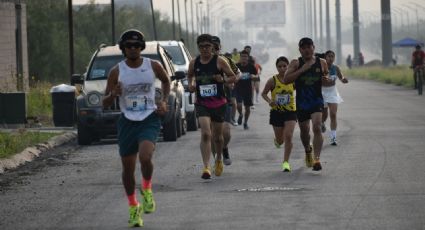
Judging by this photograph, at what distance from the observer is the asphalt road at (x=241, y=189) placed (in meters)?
11.4

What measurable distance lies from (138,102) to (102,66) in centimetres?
1203

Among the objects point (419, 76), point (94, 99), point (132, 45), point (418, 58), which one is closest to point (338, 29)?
point (419, 76)

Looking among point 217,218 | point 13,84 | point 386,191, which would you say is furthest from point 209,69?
point 13,84

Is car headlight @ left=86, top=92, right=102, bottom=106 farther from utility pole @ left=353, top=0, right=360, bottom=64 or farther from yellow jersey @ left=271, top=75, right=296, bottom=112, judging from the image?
utility pole @ left=353, top=0, right=360, bottom=64

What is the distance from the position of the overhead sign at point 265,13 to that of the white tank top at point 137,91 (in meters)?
177

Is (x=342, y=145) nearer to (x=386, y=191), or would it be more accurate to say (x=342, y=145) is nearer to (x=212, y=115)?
(x=212, y=115)

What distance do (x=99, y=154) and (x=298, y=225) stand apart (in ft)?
33.3

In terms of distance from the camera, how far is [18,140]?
21.7m

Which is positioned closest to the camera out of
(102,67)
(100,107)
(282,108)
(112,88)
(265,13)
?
(112,88)

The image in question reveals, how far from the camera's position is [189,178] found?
15.7 metres

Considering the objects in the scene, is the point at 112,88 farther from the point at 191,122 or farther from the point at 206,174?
the point at 191,122

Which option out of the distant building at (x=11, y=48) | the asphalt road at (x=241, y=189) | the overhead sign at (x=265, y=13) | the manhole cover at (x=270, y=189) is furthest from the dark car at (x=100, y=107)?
the overhead sign at (x=265, y=13)

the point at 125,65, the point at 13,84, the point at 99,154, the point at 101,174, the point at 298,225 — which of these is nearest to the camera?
the point at 298,225

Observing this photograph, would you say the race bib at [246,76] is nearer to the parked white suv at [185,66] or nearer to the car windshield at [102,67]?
the parked white suv at [185,66]
